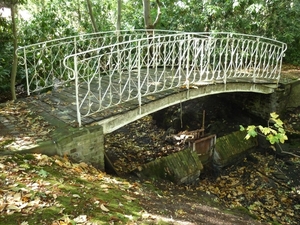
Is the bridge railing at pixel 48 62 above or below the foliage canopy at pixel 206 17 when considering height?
below

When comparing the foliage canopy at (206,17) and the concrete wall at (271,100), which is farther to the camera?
the foliage canopy at (206,17)

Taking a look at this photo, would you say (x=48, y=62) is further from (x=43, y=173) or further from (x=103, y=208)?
(x=103, y=208)

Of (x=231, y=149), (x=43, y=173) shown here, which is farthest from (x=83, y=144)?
(x=231, y=149)

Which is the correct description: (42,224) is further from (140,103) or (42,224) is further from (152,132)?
(152,132)

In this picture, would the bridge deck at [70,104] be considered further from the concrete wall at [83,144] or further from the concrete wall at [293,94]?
the concrete wall at [293,94]

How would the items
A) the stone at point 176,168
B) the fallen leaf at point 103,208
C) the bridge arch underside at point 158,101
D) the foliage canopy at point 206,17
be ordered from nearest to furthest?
the fallen leaf at point 103,208
the bridge arch underside at point 158,101
the stone at point 176,168
the foliage canopy at point 206,17

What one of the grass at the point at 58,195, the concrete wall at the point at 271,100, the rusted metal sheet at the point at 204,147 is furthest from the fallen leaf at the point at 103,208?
the concrete wall at the point at 271,100

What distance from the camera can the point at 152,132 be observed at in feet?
26.2

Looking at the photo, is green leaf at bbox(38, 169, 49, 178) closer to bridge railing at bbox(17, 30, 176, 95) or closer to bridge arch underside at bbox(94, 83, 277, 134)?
bridge arch underside at bbox(94, 83, 277, 134)

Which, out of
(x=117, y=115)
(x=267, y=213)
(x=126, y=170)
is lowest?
(x=267, y=213)

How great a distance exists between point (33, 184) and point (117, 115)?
193 centimetres

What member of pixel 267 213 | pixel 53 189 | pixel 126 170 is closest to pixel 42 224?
pixel 53 189

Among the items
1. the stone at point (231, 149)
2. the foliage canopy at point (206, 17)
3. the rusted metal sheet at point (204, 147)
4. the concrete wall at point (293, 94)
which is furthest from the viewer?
the foliage canopy at point (206, 17)

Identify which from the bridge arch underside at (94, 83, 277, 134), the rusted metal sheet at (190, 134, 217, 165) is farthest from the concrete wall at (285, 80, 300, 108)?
the rusted metal sheet at (190, 134, 217, 165)
